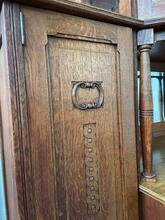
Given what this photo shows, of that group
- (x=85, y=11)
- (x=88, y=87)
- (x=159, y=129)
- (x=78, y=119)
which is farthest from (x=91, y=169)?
(x=159, y=129)

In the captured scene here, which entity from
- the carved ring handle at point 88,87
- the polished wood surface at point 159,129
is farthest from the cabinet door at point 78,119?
the polished wood surface at point 159,129

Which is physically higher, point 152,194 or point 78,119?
point 78,119

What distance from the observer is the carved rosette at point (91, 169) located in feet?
2.47

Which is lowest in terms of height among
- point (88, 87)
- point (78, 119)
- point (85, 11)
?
point (78, 119)

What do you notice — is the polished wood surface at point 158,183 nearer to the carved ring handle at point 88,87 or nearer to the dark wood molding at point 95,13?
the carved ring handle at point 88,87

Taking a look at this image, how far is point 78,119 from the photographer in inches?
28.6

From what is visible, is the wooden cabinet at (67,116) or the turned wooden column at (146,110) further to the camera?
the turned wooden column at (146,110)

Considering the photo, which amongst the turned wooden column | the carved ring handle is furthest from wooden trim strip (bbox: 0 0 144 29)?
the carved ring handle

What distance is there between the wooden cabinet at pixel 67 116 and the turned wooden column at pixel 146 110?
72mm

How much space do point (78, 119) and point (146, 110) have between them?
14.0 inches

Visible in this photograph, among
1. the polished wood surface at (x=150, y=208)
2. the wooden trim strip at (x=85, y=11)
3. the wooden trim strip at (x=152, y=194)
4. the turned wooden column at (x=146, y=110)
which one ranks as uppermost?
the wooden trim strip at (x=85, y=11)

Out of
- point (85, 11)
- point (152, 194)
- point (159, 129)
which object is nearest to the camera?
point (85, 11)

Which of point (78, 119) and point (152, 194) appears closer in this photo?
point (78, 119)

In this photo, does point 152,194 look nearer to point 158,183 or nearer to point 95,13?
point 158,183
